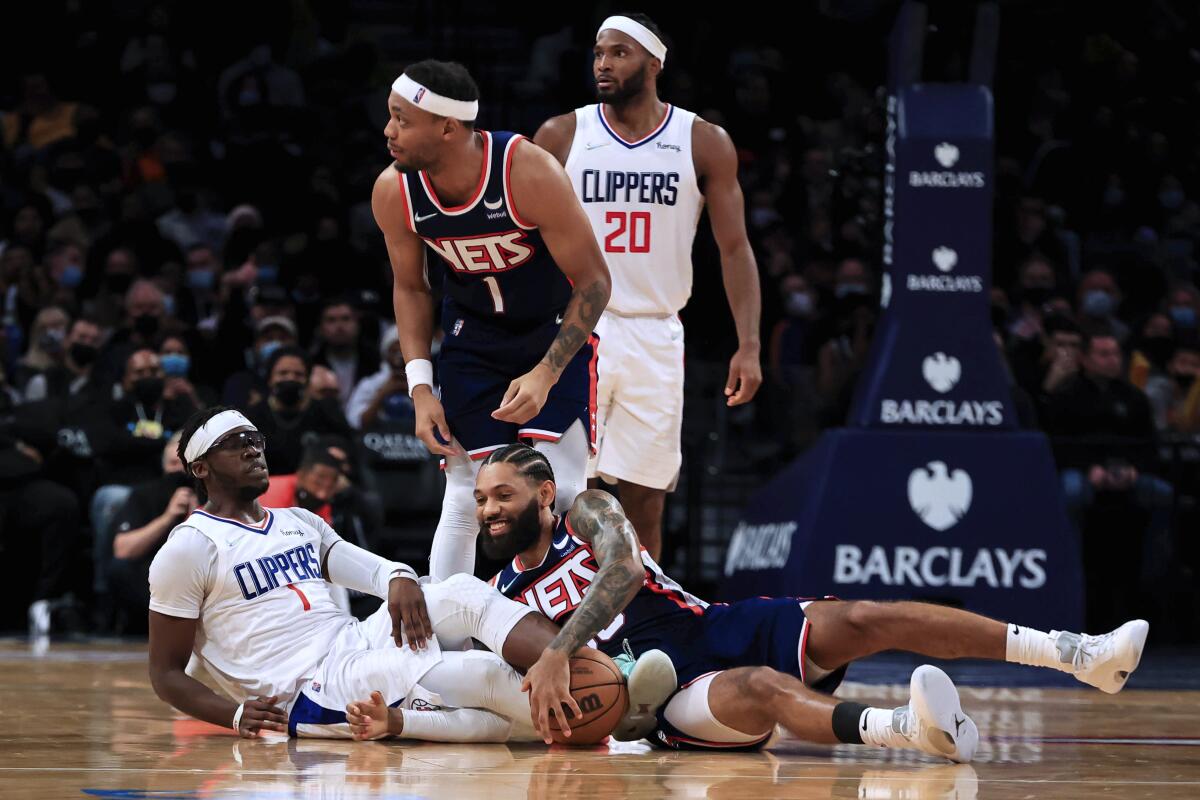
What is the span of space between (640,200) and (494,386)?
4.32ft

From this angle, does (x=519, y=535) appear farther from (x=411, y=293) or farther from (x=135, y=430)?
(x=135, y=430)

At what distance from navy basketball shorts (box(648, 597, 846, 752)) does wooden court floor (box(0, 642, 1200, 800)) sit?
0.08m

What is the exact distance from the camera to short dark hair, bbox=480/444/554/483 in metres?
5.14

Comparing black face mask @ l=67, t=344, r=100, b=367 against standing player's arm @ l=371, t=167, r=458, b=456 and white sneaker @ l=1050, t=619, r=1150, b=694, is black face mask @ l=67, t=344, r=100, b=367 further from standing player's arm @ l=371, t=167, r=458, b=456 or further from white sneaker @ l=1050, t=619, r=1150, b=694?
white sneaker @ l=1050, t=619, r=1150, b=694

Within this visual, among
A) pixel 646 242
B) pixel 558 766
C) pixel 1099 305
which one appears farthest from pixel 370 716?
pixel 1099 305

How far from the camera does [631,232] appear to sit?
6586mm

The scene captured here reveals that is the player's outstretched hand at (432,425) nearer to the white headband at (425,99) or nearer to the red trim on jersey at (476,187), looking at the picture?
the red trim on jersey at (476,187)

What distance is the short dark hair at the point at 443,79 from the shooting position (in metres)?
5.18

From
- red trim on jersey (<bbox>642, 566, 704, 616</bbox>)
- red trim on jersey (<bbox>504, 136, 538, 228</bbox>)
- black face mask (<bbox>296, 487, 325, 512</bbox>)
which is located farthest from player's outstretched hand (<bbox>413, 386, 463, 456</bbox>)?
black face mask (<bbox>296, 487, 325, 512</bbox>)

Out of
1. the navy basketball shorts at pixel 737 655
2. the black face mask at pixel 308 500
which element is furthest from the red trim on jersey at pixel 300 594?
the black face mask at pixel 308 500

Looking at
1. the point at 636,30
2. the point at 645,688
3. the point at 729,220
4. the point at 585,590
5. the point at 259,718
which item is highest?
the point at 636,30

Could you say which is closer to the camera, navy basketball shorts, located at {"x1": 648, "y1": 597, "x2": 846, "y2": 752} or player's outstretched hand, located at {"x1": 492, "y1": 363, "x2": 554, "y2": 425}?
navy basketball shorts, located at {"x1": 648, "y1": 597, "x2": 846, "y2": 752}

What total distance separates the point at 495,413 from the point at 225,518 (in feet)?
3.07

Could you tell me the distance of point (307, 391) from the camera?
31.3ft
